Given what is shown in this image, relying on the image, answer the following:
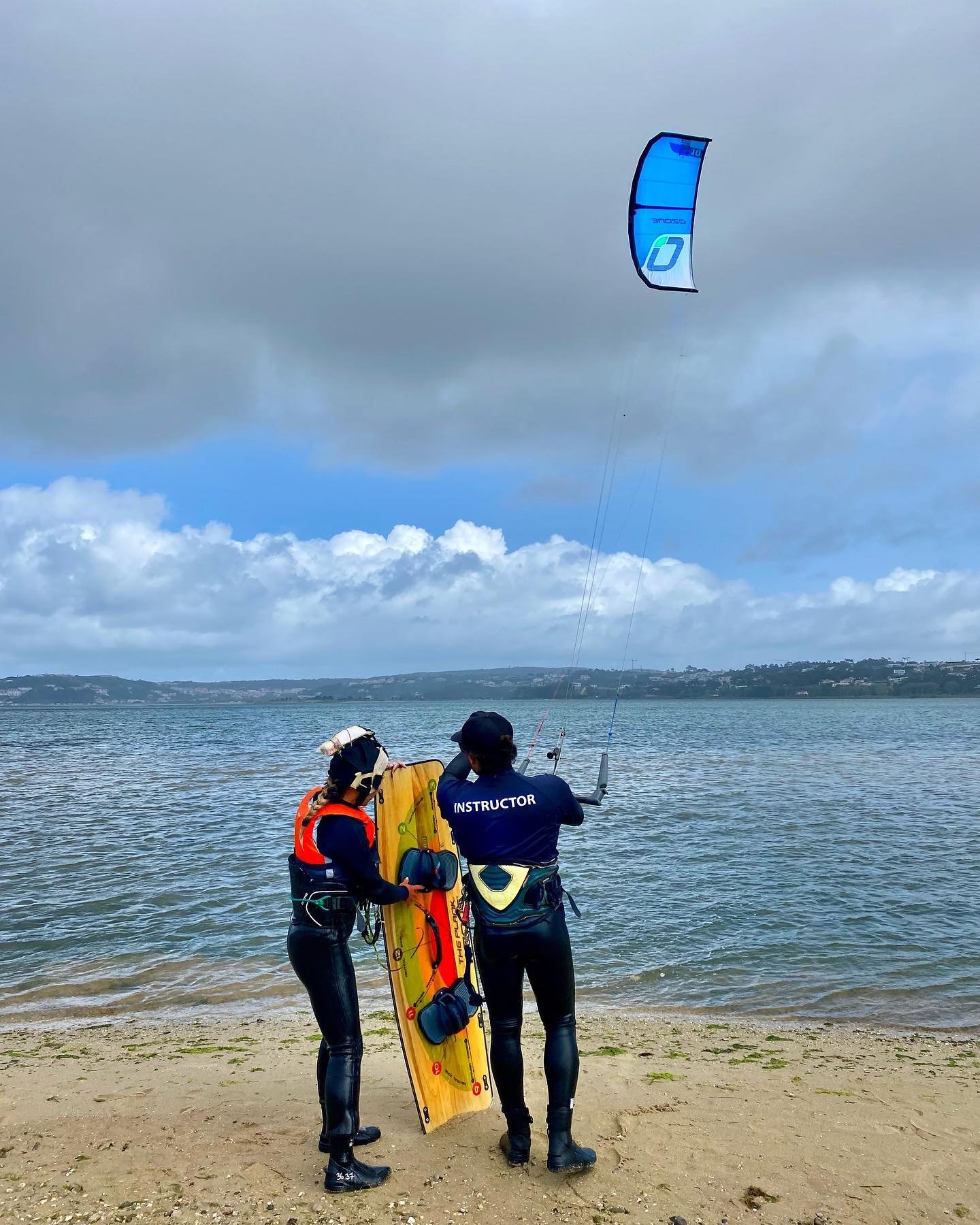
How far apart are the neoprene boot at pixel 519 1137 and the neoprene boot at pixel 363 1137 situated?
85 centimetres

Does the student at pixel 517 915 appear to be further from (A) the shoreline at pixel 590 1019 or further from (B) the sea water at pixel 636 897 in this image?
(B) the sea water at pixel 636 897

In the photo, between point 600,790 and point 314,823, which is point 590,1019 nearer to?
point 600,790

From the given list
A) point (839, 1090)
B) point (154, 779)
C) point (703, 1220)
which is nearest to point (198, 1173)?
point (703, 1220)

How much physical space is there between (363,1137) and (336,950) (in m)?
1.33

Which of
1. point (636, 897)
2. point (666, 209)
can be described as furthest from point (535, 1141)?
point (636, 897)

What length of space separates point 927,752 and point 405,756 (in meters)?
31.7

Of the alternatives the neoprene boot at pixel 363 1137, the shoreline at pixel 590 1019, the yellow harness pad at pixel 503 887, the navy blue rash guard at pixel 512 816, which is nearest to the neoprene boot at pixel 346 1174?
the neoprene boot at pixel 363 1137

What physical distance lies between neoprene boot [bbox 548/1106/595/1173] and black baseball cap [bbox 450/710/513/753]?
6.88 ft

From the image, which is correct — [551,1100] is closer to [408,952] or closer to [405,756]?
[408,952]

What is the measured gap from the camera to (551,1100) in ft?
15.3

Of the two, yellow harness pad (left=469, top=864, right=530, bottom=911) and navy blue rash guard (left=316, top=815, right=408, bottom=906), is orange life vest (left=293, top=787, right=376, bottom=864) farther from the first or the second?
yellow harness pad (left=469, top=864, right=530, bottom=911)

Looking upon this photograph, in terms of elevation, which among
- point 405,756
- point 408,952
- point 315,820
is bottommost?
point 405,756

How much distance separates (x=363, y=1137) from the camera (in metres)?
4.96

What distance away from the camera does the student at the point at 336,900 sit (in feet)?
15.0
